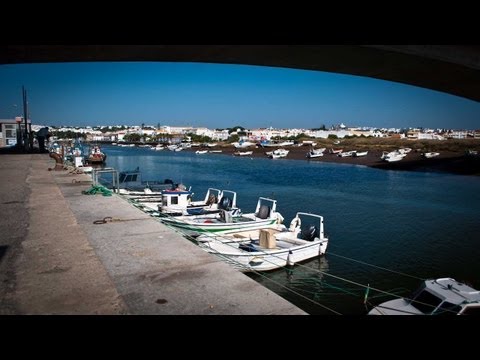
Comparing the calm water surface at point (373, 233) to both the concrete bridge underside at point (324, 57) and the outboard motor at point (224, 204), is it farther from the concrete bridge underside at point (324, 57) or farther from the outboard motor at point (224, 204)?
the outboard motor at point (224, 204)

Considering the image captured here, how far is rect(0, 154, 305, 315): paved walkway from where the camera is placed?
4.41 metres

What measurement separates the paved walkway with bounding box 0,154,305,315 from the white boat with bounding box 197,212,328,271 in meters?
5.96

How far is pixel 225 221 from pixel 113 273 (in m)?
13.2

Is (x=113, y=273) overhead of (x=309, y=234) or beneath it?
overhead

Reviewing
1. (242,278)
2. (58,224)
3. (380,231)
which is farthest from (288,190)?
(242,278)

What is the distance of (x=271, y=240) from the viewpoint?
15.7 metres

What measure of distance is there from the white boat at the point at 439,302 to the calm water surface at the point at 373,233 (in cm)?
168

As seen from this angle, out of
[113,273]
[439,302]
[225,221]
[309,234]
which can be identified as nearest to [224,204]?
[225,221]

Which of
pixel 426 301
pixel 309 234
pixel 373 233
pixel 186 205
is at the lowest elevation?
pixel 373 233

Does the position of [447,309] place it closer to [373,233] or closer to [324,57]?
[324,57]

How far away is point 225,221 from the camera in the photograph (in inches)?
735

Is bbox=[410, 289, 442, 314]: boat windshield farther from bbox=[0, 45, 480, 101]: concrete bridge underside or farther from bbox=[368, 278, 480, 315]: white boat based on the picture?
bbox=[0, 45, 480, 101]: concrete bridge underside

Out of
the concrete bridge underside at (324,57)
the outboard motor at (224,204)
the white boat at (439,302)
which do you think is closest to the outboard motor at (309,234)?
the outboard motor at (224,204)
